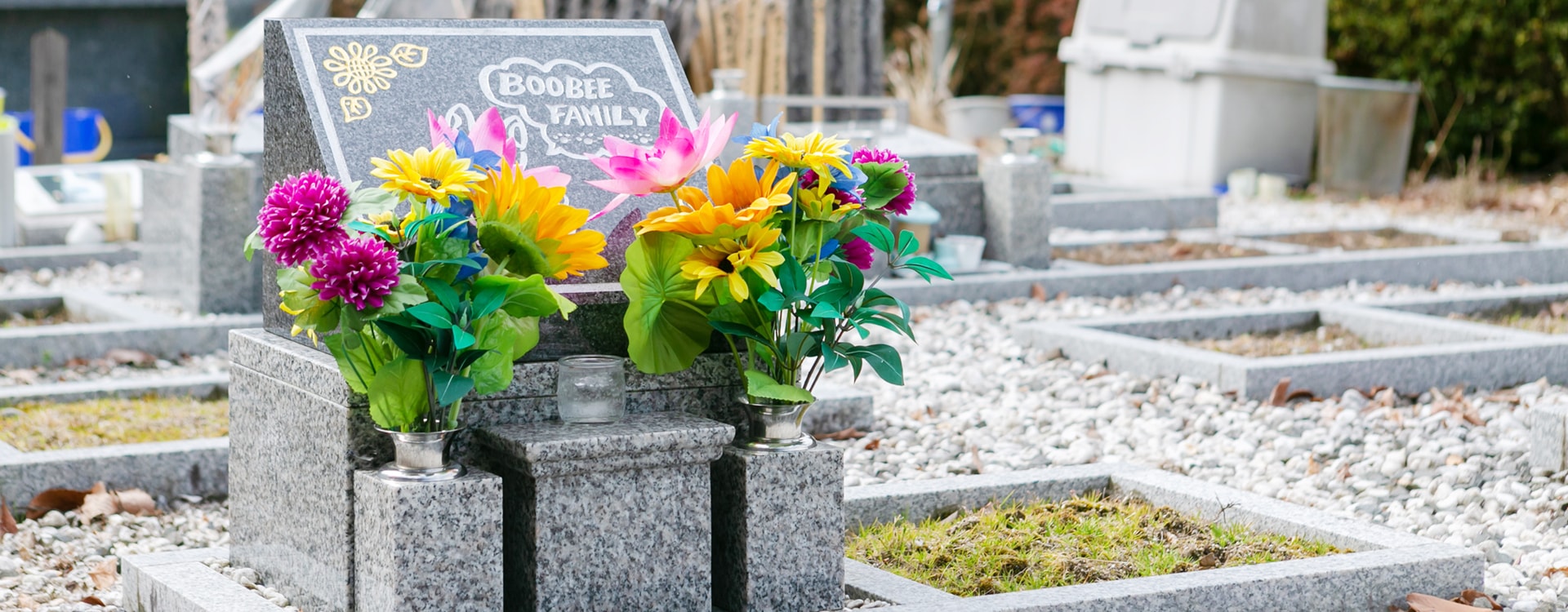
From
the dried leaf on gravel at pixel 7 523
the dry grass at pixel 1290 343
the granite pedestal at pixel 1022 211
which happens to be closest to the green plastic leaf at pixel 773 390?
the dried leaf on gravel at pixel 7 523

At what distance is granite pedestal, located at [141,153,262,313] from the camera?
667 cm

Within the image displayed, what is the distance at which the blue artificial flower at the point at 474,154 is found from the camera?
2688mm

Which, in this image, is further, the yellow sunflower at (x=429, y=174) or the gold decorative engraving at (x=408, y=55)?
the gold decorative engraving at (x=408, y=55)

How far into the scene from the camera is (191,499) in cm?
414

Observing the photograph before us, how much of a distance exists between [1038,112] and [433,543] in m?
14.0

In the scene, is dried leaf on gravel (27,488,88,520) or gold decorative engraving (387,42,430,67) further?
dried leaf on gravel (27,488,88,520)

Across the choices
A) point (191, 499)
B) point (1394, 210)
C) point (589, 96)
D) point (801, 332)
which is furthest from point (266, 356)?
point (1394, 210)

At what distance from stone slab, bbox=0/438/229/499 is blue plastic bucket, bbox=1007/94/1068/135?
1234cm

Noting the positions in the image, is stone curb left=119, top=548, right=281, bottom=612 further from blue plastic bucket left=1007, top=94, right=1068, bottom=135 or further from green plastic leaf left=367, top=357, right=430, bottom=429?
blue plastic bucket left=1007, top=94, right=1068, bottom=135

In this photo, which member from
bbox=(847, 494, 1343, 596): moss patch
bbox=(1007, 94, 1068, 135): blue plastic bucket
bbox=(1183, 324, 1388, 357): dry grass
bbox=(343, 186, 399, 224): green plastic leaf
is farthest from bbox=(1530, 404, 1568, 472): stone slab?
bbox=(1007, 94, 1068, 135): blue plastic bucket

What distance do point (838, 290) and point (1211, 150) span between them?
1039 centimetres

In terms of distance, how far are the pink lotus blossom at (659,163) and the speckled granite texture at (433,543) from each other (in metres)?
0.53

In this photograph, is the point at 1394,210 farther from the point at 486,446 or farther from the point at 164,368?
the point at 486,446

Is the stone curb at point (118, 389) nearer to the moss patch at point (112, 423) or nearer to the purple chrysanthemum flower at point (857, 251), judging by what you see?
the moss patch at point (112, 423)
